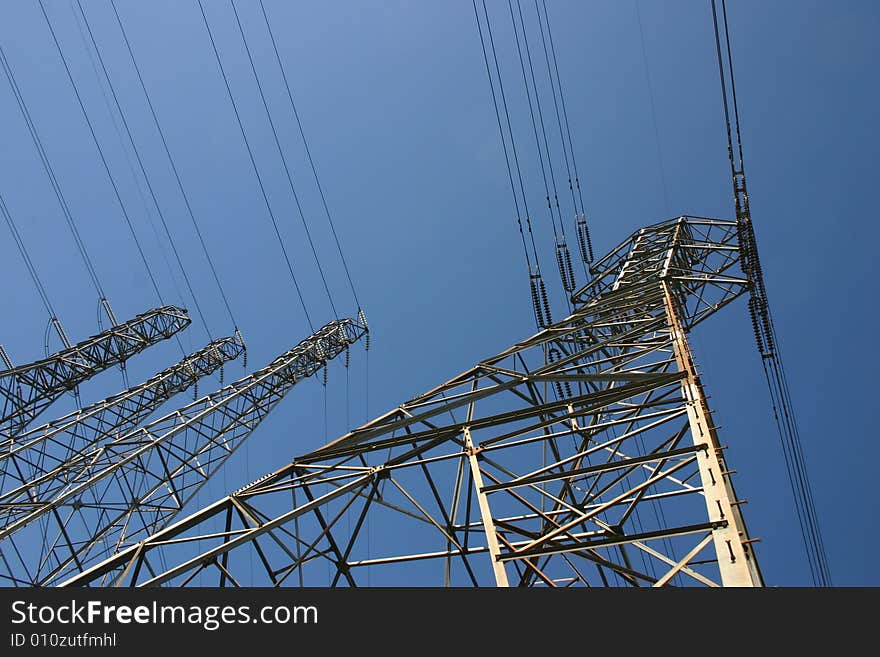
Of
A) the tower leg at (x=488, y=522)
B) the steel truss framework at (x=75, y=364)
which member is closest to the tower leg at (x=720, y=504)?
the tower leg at (x=488, y=522)

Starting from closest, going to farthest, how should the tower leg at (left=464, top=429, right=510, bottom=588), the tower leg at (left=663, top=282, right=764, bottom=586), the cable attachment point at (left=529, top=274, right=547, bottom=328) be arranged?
the tower leg at (left=663, top=282, right=764, bottom=586), the tower leg at (left=464, top=429, right=510, bottom=588), the cable attachment point at (left=529, top=274, right=547, bottom=328)

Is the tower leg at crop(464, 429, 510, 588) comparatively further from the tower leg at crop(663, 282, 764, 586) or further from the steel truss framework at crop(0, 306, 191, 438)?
the steel truss framework at crop(0, 306, 191, 438)

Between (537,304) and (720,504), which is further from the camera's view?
(537,304)

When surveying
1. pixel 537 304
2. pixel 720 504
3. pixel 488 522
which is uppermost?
pixel 537 304

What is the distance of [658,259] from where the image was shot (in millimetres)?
20109

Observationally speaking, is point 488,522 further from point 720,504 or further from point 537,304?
point 537,304

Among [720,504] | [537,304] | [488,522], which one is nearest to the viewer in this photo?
[720,504]

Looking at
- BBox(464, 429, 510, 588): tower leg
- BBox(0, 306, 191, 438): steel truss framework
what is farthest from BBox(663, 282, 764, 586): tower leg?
BBox(0, 306, 191, 438): steel truss framework

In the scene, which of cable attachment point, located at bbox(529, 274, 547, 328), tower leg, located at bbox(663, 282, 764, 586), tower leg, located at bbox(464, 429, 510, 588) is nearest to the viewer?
Result: tower leg, located at bbox(663, 282, 764, 586)

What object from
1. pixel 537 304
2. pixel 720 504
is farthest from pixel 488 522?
pixel 537 304

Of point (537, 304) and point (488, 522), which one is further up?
point (537, 304)
